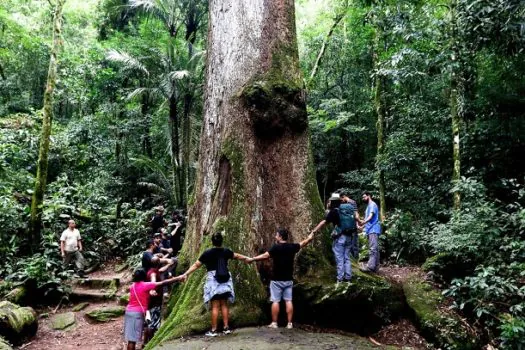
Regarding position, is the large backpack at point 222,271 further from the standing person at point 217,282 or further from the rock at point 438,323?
the rock at point 438,323

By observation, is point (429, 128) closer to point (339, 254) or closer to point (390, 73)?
point (390, 73)

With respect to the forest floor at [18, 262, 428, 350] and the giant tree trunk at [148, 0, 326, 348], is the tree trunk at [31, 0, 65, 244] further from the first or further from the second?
the giant tree trunk at [148, 0, 326, 348]

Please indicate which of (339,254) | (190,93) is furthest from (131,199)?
(339,254)

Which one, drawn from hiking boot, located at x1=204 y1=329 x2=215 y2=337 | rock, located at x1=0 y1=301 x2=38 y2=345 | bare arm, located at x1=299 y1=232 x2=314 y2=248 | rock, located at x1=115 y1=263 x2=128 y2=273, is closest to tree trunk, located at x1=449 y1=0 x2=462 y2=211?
bare arm, located at x1=299 y1=232 x2=314 y2=248

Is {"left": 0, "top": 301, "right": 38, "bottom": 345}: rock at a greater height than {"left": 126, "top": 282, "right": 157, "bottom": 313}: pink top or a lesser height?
lesser

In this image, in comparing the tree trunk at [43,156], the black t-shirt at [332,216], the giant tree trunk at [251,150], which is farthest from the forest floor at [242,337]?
the tree trunk at [43,156]

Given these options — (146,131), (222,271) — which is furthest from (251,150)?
(146,131)

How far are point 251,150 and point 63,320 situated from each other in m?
6.15

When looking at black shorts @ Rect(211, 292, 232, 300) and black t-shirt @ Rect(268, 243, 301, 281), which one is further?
black t-shirt @ Rect(268, 243, 301, 281)

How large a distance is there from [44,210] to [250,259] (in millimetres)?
8625

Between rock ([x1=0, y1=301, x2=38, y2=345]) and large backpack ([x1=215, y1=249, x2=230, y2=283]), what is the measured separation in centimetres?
509

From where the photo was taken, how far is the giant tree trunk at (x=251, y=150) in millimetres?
6359

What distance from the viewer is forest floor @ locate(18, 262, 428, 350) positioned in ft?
16.9

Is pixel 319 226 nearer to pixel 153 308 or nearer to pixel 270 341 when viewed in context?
pixel 270 341
